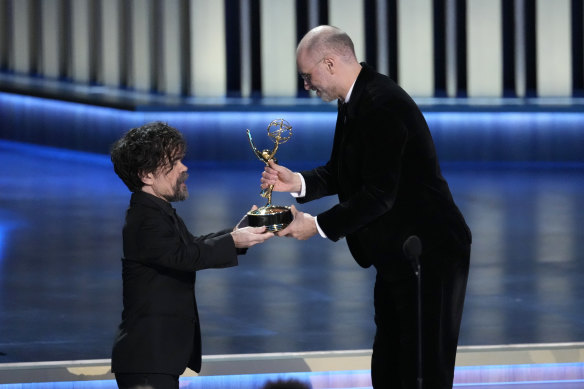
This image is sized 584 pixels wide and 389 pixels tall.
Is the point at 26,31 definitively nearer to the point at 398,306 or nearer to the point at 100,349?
the point at 100,349

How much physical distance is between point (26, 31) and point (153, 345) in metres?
10.6

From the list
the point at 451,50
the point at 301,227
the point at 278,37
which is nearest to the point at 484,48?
the point at 451,50

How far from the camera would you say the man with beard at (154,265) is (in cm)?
353

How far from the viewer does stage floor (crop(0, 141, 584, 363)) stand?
5.70 metres

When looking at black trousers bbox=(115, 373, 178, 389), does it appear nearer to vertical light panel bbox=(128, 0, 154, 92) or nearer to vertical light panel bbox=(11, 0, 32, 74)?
vertical light panel bbox=(128, 0, 154, 92)

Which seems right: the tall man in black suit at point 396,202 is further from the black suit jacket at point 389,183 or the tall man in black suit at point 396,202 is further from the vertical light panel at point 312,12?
the vertical light panel at point 312,12

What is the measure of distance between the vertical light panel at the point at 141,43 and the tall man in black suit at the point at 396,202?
8.09 metres

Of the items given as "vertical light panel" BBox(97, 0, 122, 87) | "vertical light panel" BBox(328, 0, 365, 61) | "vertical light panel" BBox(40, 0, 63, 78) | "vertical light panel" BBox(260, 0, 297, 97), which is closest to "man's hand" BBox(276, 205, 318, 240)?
"vertical light panel" BBox(328, 0, 365, 61)

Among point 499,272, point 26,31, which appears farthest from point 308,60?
point 26,31

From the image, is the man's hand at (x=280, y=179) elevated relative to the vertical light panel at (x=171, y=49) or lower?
lower

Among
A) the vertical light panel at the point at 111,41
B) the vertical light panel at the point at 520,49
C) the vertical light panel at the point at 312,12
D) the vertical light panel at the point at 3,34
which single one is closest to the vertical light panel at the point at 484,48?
the vertical light panel at the point at 520,49

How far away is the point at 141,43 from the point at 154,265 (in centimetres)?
858

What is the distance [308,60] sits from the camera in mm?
3936

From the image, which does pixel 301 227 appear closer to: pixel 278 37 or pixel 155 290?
pixel 155 290
